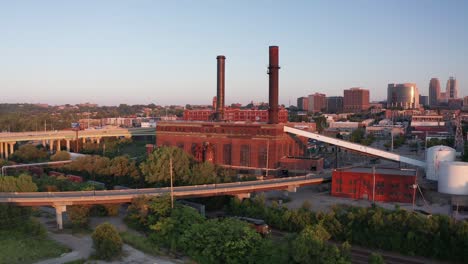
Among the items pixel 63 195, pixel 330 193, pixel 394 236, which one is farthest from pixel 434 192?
pixel 63 195

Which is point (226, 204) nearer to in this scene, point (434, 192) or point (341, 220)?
point (341, 220)

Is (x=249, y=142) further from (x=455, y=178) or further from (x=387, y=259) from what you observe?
(x=387, y=259)

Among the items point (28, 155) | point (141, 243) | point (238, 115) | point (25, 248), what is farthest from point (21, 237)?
point (238, 115)

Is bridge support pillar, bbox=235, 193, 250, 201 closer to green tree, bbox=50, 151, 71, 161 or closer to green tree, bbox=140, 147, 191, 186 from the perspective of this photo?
green tree, bbox=140, 147, 191, 186

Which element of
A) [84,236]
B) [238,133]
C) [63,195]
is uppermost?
[238,133]

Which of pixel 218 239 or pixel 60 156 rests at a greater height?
pixel 60 156

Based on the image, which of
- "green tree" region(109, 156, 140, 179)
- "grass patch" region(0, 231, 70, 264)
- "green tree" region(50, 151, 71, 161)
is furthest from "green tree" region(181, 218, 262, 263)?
"green tree" region(50, 151, 71, 161)
